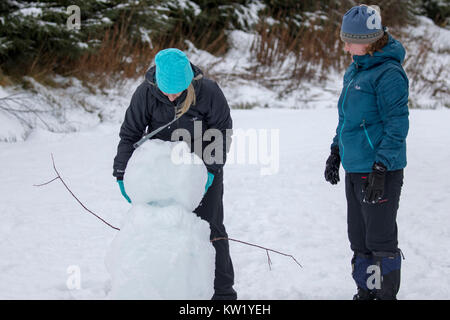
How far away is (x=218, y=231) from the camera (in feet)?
8.50

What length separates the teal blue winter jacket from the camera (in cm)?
220

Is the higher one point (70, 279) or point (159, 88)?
point (159, 88)

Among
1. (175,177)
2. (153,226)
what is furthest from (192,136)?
(153,226)

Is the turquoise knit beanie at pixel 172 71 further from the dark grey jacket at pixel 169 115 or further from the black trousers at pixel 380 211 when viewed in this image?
the black trousers at pixel 380 211

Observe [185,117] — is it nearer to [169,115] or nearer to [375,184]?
[169,115]

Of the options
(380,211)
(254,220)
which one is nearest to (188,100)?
(380,211)

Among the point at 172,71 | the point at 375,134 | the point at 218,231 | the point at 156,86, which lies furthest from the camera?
the point at 218,231

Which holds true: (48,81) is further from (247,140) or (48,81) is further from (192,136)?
(192,136)

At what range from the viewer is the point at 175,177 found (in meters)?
1.86

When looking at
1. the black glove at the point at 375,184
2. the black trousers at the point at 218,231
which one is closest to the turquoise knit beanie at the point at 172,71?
the black trousers at the point at 218,231

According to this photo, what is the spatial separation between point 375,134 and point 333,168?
1.49ft

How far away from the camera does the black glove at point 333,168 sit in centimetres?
271

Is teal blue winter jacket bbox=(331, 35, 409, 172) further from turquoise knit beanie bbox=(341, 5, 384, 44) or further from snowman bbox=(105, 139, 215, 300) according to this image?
snowman bbox=(105, 139, 215, 300)

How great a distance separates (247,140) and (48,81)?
3.85 meters
